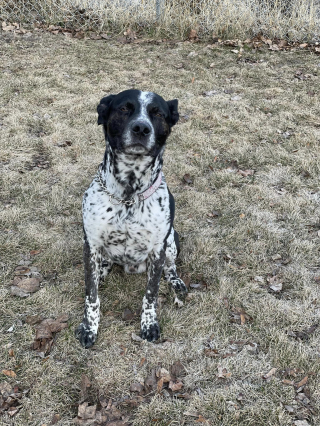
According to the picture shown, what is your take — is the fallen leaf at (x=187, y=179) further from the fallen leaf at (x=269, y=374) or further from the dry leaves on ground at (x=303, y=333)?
the fallen leaf at (x=269, y=374)

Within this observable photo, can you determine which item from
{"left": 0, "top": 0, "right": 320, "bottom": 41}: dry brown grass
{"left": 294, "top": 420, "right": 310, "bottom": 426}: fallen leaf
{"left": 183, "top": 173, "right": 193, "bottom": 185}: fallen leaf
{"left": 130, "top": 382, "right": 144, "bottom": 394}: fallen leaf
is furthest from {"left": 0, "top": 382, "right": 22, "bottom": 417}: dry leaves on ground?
{"left": 0, "top": 0, "right": 320, "bottom": 41}: dry brown grass

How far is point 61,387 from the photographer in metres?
2.85

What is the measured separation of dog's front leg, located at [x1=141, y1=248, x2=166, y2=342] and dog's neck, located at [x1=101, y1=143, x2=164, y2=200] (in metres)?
0.55

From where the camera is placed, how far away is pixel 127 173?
3016 millimetres

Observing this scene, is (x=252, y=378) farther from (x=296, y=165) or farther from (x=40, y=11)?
(x=40, y=11)

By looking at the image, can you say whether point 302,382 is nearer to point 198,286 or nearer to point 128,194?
point 198,286

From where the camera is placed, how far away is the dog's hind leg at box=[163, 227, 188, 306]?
3.69 meters

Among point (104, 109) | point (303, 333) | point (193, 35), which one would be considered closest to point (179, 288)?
point (303, 333)

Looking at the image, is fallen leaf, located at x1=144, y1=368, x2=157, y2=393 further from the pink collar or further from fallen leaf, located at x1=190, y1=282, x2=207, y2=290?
the pink collar

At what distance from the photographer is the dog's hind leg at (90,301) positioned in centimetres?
317

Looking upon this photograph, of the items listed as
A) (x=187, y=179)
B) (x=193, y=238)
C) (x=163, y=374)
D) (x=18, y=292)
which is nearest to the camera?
(x=163, y=374)

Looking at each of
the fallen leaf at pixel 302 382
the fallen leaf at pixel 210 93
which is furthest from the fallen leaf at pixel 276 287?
the fallen leaf at pixel 210 93

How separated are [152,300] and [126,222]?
2.55 ft

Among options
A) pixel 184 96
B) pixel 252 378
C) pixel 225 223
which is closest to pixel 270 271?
pixel 225 223
